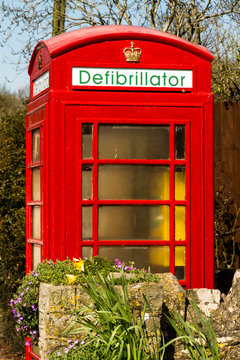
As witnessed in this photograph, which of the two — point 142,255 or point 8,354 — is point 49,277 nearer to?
point 142,255

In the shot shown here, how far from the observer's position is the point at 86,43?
5434mm

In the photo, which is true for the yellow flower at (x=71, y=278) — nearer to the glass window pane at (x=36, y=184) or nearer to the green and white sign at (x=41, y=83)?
the glass window pane at (x=36, y=184)

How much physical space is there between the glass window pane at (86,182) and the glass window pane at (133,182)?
0.07 metres

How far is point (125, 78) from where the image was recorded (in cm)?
543

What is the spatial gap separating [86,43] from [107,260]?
1699 millimetres

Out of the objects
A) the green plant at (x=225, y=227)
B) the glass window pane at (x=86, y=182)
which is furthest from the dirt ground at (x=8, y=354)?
the green plant at (x=225, y=227)

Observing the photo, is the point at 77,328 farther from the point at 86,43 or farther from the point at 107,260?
the point at 86,43

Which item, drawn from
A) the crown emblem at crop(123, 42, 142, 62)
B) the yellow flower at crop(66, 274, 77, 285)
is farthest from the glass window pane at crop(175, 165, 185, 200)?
the yellow flower at crop(66, 274, 77, 285)

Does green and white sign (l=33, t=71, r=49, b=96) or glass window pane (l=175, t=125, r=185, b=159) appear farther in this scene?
green and white sign (l=33, t=71, r=49, b=96)

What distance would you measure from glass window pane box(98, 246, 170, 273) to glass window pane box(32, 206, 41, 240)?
2.32ft

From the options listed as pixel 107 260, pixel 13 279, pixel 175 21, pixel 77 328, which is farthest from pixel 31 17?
pixel 77 328

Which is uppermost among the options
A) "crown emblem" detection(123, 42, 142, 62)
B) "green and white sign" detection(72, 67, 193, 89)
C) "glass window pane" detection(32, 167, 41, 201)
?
"crown emblem" detection(123, 42, 142, 62)

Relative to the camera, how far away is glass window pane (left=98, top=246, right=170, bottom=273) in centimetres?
536

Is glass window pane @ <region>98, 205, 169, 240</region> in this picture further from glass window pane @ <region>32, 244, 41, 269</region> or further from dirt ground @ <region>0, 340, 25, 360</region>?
dirt ground @ <region>0, 340, 25, 360</region>
